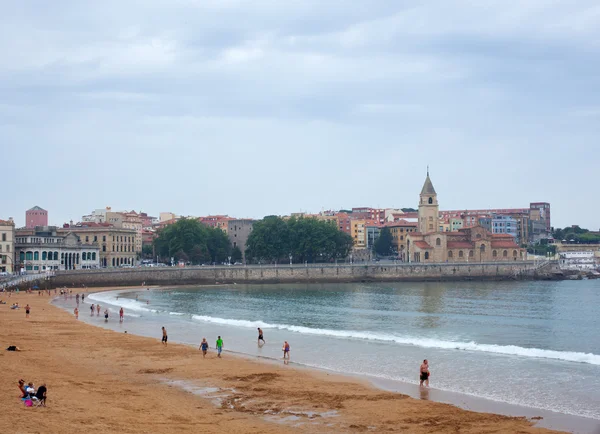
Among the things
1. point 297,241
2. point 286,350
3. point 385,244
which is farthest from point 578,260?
point 286,350

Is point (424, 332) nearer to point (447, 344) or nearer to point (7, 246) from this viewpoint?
point (447, 344)

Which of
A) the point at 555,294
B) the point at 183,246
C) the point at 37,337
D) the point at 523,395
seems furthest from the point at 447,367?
the point at 183,246

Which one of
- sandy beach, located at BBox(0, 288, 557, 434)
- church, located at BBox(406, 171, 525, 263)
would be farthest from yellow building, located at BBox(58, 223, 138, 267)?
sandy beach, located at BBox(0, 288, 557, 434)

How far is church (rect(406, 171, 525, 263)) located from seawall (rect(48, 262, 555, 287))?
8137 millimetres

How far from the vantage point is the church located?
132m

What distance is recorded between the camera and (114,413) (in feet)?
67.9

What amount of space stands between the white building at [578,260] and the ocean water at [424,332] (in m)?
71.0

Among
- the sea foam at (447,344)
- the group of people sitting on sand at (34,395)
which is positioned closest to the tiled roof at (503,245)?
the sea foam at (447,344)

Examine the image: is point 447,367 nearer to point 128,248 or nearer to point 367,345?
point 367,345

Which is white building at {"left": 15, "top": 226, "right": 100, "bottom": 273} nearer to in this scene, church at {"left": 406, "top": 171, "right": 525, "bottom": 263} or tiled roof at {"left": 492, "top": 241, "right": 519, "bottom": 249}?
church at {"left": 406, "top": 171, "right": 525, "bottom": 263}

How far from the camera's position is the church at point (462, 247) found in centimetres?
13250

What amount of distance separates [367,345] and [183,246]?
9497 centimetres

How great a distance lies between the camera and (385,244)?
6959 inches

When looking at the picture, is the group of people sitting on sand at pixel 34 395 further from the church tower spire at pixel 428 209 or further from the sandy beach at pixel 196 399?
the church tower spire at pixel 428 209
